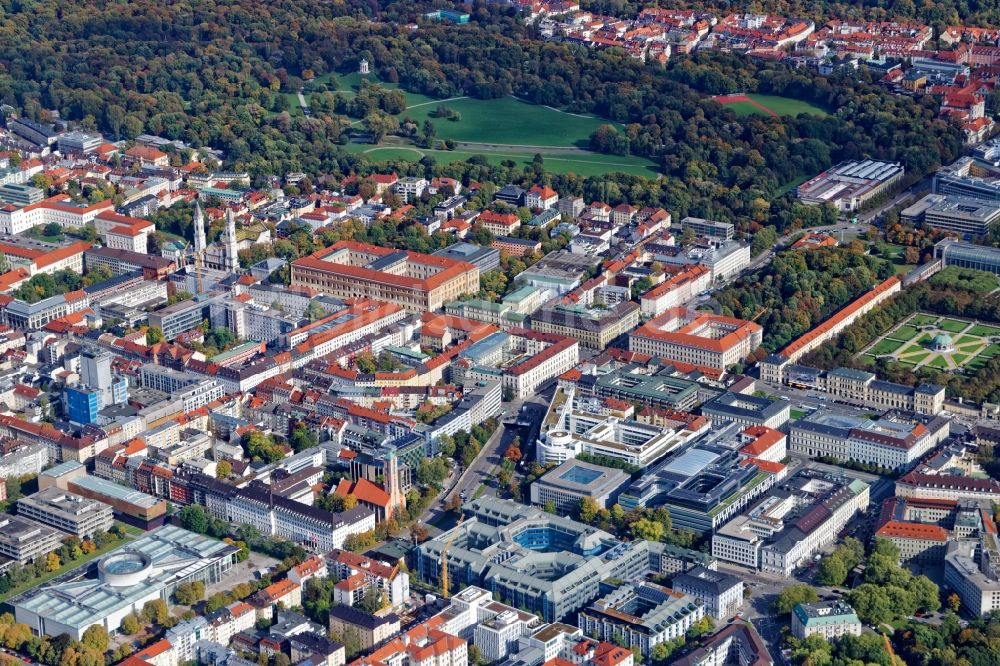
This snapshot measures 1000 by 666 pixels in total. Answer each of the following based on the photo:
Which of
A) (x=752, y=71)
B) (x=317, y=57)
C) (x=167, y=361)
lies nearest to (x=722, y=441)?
(x=167, y=361)

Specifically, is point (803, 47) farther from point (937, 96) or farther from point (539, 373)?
point (539, 373)

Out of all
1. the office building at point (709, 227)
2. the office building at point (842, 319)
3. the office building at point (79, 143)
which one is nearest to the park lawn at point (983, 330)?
the office building at point (842, 319)

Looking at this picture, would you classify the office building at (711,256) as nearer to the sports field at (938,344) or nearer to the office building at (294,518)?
the sports field at (938,344)

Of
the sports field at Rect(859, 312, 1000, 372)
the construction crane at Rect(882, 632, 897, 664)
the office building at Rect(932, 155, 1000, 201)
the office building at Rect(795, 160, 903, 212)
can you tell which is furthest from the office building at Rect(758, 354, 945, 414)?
the office building at Rect(932, 155, 1000, 201)

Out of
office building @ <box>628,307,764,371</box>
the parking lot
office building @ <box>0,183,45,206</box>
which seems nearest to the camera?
the parking lot

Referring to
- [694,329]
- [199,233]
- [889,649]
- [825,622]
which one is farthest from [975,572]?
[199,233]

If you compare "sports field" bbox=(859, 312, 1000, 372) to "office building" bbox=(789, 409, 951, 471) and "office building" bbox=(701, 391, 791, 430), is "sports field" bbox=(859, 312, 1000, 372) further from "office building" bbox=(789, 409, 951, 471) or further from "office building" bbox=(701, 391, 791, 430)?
"office building" bbox=(701, 391, 791, 430)
